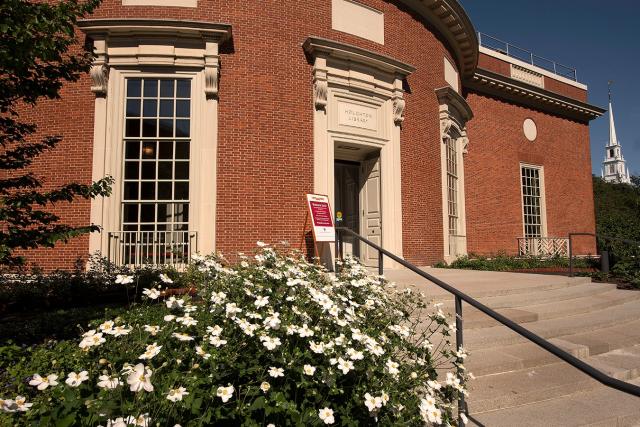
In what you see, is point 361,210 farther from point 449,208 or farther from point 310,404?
point 310,404

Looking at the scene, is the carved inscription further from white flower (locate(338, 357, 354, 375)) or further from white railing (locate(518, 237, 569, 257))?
white railing (locate(518, 237, 569, 257))

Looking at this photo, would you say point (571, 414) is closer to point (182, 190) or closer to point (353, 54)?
point (182, 190)

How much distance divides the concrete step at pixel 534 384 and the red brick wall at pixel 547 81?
47.5 ft

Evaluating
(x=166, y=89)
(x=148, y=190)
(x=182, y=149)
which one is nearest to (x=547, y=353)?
(x=182, y=149)

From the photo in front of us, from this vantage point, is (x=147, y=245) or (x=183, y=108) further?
(x=183, y=108)

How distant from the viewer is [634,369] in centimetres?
420

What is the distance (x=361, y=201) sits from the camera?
1045cm

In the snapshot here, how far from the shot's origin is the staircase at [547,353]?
3.27 metres

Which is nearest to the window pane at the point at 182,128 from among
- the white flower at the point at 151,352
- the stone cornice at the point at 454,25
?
the stone cornice at the point at 454,25

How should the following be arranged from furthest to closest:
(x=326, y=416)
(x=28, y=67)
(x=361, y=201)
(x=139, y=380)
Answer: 1. (x=361, y=201)
2. (x=28, y=67)
3. (x=326, y=416)
4. (x=139, y=380)

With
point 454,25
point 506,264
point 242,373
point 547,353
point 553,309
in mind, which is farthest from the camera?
point 454,25

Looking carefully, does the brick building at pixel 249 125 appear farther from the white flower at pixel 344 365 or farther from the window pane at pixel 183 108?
the white flower at pixel 344 365

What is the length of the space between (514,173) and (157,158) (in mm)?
14115

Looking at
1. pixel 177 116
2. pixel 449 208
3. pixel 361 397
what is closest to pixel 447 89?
pixel 449 208
